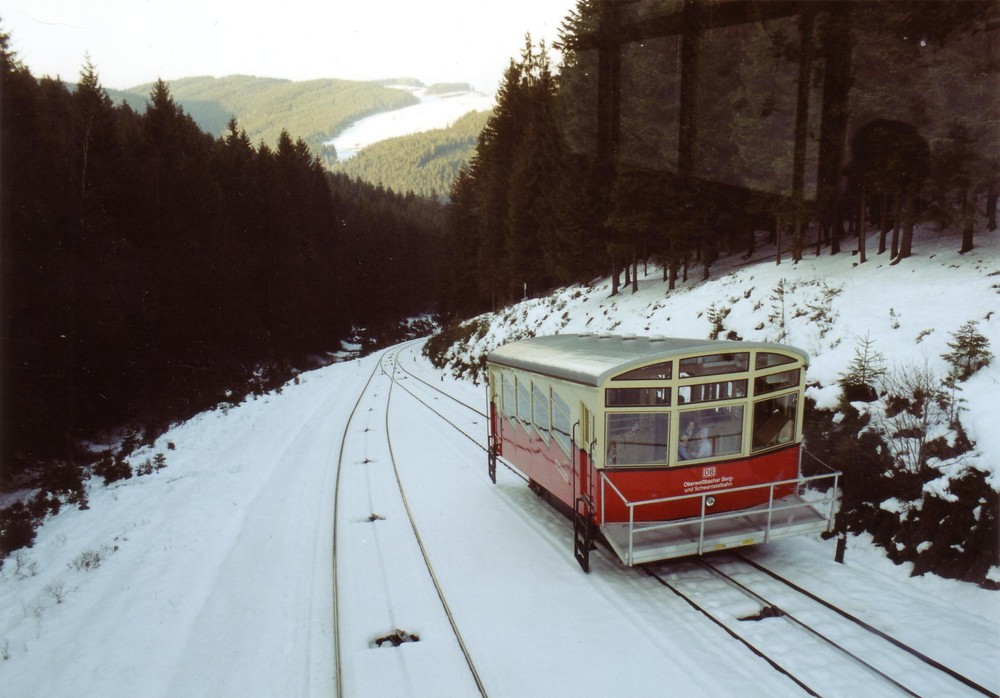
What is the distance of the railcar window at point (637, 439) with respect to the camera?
8426 mm

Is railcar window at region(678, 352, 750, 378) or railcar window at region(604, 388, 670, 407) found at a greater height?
railcar window at region(678, 352, 750, 378)

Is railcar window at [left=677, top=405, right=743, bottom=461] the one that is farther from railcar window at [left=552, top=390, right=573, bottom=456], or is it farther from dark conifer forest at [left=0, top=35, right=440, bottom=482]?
→ dark conifer forest at [left=0, top=35, right=440, bottom=482]

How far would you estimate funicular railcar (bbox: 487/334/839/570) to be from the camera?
26.9 feet

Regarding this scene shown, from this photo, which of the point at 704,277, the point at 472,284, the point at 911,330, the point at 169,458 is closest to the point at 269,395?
the point at 169,458

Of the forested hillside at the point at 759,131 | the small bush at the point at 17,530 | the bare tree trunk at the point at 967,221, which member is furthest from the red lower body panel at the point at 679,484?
the small bush at the point at 17,530

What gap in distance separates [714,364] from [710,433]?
1.05 meters

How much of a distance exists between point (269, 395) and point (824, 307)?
2373 cm

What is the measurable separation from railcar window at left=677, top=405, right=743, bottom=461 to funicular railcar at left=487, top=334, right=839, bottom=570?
0.01 metres

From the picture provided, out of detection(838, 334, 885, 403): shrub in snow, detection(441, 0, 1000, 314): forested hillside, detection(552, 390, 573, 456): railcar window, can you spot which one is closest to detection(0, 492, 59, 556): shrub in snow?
detection(552, 390, 573, 456): railcar window

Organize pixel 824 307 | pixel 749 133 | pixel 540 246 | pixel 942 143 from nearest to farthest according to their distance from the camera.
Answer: pixel 942 143, pixel 824 307, pixel 749 133, pixel 540 246

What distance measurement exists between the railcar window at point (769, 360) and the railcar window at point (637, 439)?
5.61 feet

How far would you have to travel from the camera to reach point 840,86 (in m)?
16.6

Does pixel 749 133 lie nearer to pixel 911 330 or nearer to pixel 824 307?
pixel 824 307

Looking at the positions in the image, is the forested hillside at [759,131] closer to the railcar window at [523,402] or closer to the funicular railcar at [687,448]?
the funicular railcar at [687,448]
